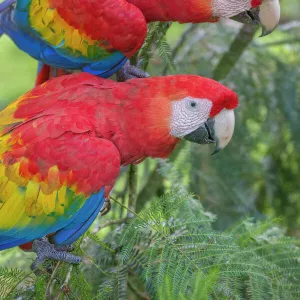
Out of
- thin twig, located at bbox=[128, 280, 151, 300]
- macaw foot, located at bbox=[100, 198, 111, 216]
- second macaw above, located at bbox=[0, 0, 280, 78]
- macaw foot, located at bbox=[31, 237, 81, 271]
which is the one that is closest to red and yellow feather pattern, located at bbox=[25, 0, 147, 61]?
second macaw above, located at bbox=[0, 0, 280, 78]

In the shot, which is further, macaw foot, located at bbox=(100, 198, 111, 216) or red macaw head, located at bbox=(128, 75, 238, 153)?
macaw foot, located at bbox=(100, 198, 111, 216)

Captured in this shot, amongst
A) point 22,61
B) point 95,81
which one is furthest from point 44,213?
point 22,61

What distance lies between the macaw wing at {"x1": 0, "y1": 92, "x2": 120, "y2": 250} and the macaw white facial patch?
7.3 inches

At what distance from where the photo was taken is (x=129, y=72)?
190 centimetres

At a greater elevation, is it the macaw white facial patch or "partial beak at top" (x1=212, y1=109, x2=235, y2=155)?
the macaw white facial patch

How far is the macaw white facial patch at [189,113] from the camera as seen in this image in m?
1.56

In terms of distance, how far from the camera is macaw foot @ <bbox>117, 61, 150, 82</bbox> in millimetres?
1865

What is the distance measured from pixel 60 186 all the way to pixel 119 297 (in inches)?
15.1

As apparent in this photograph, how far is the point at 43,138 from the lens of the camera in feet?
5.05

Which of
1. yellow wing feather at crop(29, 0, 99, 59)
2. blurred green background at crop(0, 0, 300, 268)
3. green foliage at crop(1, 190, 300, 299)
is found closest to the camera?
green foliage at crop(1, 190, 300, 299)

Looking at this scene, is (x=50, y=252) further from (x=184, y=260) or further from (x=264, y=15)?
(x=264, y=15)

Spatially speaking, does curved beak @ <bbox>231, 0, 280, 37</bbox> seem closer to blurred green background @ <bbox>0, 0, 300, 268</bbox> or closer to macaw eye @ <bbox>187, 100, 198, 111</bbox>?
macaw eye @ <bbox>187, 100, 198, 111</bbox>

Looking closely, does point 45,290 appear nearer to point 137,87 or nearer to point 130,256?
point 130,256

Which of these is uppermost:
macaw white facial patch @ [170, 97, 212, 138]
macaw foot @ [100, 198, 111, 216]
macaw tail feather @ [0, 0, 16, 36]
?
macaw tail feather @ [0, 0, 16, 36]
